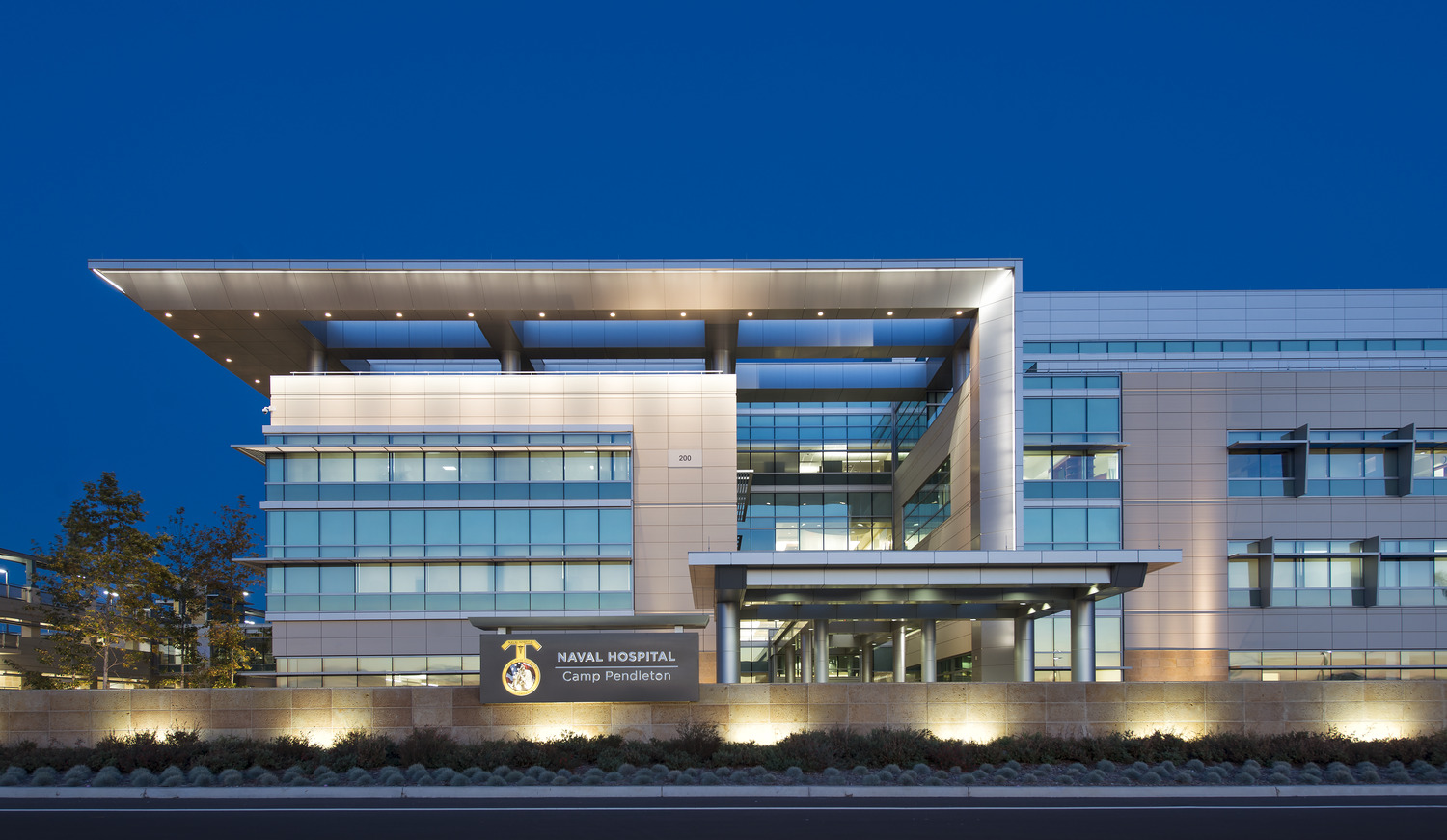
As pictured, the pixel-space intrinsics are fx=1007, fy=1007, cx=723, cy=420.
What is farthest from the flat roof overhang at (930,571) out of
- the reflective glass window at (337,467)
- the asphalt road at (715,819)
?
the reflective glass window at (337,467)

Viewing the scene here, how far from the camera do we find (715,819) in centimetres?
1407

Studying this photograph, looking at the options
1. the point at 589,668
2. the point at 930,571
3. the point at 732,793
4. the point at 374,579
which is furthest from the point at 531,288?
the point at 732,793

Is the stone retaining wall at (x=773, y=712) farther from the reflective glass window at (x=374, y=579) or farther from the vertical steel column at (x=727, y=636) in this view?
the reflective glass window at (x=374, y=579)

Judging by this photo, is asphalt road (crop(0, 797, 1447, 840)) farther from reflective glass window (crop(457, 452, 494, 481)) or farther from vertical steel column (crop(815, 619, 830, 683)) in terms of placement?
vertical steel column (crop(815, 619, 830, 683))

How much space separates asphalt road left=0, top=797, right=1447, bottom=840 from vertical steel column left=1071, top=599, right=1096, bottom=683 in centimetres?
1395

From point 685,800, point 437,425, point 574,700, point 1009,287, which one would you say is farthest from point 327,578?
point 1009,287

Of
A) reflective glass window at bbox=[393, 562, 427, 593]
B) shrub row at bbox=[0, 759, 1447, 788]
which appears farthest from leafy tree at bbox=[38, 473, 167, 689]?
shrub row at bbox=[0, 759, 1447, 788]

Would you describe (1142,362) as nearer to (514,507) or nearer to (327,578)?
(514,507)

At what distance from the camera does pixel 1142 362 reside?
49.3 m

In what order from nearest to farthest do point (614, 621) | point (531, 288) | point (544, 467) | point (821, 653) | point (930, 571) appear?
point (614, 621) → point (930, 571) → point (544, 467) → point (531, 288) → point (821, 653)

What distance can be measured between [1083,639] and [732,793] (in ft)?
56.1

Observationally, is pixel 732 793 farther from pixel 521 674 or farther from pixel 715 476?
pixel 715 476

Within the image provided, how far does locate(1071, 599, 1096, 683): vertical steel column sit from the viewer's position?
97.6 feet

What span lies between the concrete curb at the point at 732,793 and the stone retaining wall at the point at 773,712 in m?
3.21
